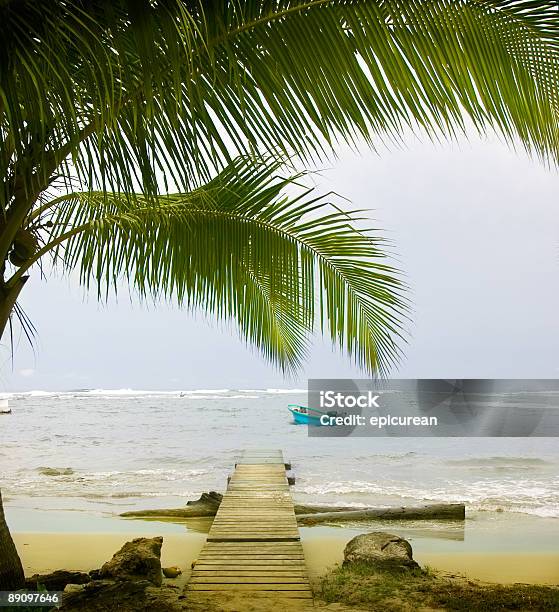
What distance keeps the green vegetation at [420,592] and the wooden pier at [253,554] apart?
346 millimetres

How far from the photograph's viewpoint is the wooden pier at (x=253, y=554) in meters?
3.85

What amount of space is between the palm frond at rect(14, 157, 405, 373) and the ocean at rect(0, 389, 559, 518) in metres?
7.12

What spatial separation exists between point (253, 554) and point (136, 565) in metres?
0.76

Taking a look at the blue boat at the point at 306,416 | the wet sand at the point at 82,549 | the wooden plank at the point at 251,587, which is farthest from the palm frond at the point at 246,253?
the blue boat at the point at 306,416

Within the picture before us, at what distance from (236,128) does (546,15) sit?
83cm

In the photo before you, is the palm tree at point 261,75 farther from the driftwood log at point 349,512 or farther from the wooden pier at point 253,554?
the driftwood log at point 349,512

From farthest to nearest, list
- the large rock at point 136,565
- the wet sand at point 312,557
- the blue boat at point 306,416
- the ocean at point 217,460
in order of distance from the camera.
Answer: the blue boat at point 306,416 → the ocean at point 217,460 → the wet sand at point 312,557 → the large rock at point 136,565

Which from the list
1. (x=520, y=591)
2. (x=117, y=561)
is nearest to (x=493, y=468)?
(x=520, y=591)

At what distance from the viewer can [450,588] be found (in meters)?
4.48

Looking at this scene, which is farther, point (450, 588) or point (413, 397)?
point (413, 397)

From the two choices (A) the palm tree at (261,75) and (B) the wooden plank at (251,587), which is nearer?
(A) the palm tree at (261,75)

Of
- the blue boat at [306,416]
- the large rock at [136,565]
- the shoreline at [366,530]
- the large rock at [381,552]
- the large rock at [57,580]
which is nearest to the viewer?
the large rock at [57,580]

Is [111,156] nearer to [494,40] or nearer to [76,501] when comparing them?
[494,40]

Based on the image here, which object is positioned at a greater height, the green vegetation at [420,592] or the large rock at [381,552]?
the large rock at [381,552]
